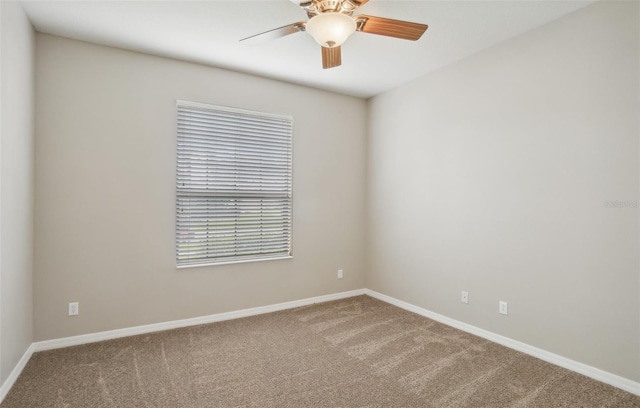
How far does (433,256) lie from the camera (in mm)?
3633

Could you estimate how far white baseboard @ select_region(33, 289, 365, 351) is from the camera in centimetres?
283

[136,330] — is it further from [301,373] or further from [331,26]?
[331,26]

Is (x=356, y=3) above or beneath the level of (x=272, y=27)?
beneath

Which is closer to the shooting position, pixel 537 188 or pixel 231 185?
pixel 537 188

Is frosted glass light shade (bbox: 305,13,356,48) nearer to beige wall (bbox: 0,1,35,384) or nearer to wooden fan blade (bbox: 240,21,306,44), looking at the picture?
wooden fan blade (bbox: 240,21,306,44)

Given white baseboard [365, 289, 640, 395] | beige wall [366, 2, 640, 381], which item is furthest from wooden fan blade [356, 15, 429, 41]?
white baseboard [365, 289, 640, 395]

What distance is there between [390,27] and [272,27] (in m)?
1.09

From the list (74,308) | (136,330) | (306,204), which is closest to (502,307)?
(306,204)

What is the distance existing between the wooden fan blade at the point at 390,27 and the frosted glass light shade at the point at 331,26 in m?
0.13

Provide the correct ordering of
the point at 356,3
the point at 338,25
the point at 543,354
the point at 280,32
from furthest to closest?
the point at 543,354 → the point at 280,32 → the point at 356,3 → the point at 338,25

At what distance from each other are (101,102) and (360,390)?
3.24 m

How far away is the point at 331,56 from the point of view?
2.36 metres

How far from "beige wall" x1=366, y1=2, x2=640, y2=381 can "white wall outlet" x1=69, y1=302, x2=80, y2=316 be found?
11.0 feet

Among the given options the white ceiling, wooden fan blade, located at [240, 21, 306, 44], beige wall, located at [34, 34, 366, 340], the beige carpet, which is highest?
the white ceiling
